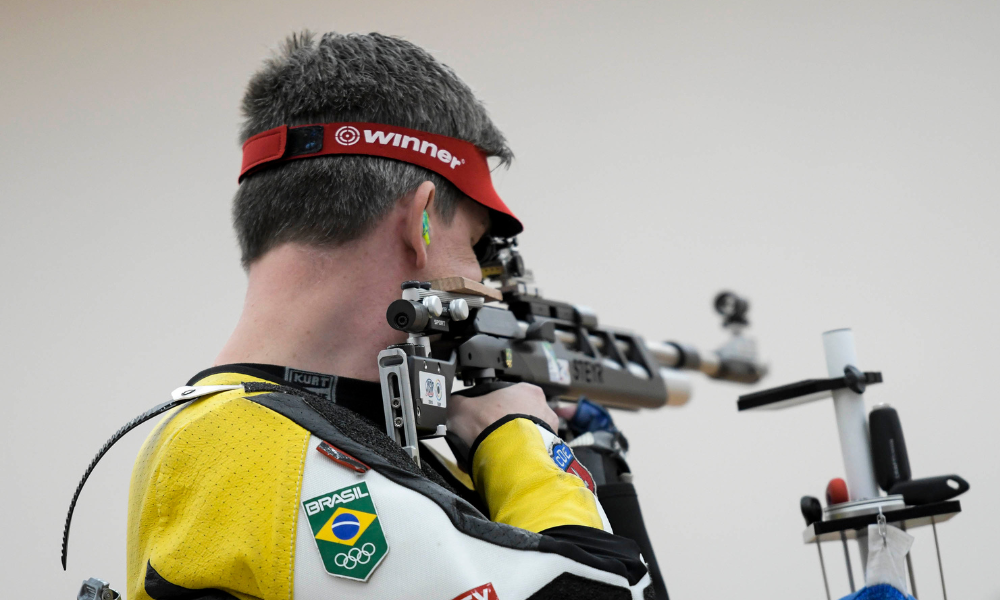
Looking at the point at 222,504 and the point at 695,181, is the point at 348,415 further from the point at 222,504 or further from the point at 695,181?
the point at 695,181

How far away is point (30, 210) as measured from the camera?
1.89m

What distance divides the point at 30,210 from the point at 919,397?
91.6 inches

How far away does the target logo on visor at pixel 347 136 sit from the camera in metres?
0.93

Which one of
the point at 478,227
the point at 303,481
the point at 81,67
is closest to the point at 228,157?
the point at 81,67

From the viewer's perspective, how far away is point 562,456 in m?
0.86

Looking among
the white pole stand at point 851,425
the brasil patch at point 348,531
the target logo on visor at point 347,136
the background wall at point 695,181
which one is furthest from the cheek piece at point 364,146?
the background wall at point 695,181

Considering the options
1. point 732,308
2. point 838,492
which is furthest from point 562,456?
point 732,308

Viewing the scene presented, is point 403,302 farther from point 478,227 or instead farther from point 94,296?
point 94,296

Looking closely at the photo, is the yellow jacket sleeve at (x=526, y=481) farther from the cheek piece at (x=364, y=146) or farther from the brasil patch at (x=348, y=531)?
the cheek piece at (x=364, y=146)

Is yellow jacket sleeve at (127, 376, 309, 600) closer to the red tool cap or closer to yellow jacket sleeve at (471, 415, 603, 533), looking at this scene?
yellow jacket sleeve at (471, 415, 603, 533)

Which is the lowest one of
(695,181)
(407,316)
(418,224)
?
(407,316)

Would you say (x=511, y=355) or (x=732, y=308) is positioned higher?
(x=732, y=308)

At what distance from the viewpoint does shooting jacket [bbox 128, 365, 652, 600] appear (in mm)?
667

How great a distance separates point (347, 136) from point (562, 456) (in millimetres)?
390
